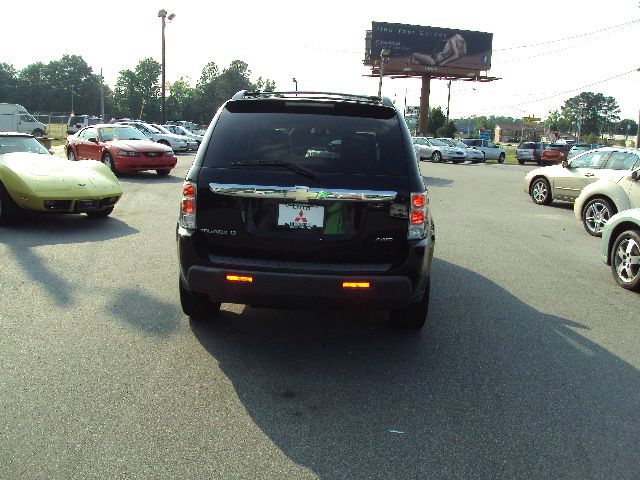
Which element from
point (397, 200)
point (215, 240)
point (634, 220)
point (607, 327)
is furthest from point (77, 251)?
point (634, 220)

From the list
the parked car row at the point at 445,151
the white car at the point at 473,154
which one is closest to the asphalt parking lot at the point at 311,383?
the parked car row at the point at 445,151

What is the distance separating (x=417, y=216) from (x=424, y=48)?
5825 centimetres

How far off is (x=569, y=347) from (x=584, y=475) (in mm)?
1894

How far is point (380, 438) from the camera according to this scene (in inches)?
124

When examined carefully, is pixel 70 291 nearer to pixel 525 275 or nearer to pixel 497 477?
pixel 497 477

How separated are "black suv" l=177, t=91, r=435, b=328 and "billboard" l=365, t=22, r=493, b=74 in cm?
5588

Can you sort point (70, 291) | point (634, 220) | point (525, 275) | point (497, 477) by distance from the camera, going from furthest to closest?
point (525, 275) → point (634, 220) → point (70, 291) → point (497, 477)

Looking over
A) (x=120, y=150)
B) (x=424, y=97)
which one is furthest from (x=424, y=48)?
(x=120, y=150)

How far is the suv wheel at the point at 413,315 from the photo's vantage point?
181 inches

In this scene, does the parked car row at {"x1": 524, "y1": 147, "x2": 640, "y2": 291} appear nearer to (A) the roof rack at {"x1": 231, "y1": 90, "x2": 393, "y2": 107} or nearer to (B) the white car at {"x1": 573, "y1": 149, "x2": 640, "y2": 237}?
(B) the white car at {"x1": 573, "y1": 149, "x2": 640, "y2": 237}

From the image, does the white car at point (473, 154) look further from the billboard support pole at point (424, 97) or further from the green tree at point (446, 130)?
the green tree at point (446, 130)

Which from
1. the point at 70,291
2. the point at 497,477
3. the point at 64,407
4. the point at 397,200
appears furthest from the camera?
the point at 70,291

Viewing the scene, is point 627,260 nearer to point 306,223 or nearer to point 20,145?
point 306,223

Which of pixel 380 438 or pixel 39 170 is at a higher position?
pixel 39 170
